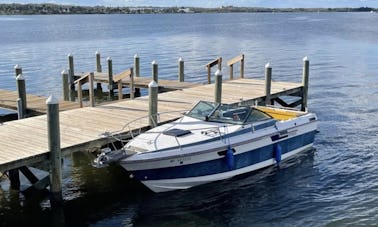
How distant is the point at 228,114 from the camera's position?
1518cm

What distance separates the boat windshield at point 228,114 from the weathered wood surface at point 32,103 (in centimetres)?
570

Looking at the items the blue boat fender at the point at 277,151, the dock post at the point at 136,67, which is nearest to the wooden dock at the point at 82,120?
the blue boat fender at the point at 277,151

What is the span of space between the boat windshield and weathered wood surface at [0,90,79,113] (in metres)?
5.70

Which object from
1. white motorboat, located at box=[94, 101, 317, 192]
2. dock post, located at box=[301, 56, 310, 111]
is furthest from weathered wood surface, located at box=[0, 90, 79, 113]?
dock post, located at box=[301, 56, 310, 111]

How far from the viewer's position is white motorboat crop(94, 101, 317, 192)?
1329 centimetres

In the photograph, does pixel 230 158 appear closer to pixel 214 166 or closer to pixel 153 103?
pixel 214 166

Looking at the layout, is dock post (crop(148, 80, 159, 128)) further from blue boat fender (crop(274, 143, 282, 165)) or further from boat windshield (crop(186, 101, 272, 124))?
blue boat fender (crop(274, 143, 282, 165))

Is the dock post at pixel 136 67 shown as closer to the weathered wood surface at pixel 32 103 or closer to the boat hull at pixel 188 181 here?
the weathered wood surface at pixel 32 103

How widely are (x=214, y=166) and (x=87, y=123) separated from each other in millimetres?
4105

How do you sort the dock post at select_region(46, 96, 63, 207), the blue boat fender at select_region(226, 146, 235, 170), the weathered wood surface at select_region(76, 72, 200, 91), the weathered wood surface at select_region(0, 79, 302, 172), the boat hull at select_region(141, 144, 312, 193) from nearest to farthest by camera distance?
1. the dock post at select_region(46, 96, 63, 207)
2. the weathered wood surface at select_region(0, 79, 302, 172)
3. the boat hull at select_region(141, 144, 312, 193)
4. the blue boat fender at select_region(226, 146, 235, 170)
5. the weathered wood surface at select_region(76, 72, 200, 91)

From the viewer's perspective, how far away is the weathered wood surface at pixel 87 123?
40.9 ft

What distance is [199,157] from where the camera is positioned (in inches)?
548

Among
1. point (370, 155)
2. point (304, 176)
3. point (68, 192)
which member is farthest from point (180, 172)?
point (370, 155)

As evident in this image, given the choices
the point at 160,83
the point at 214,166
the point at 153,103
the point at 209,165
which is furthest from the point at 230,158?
the point at 160,83
